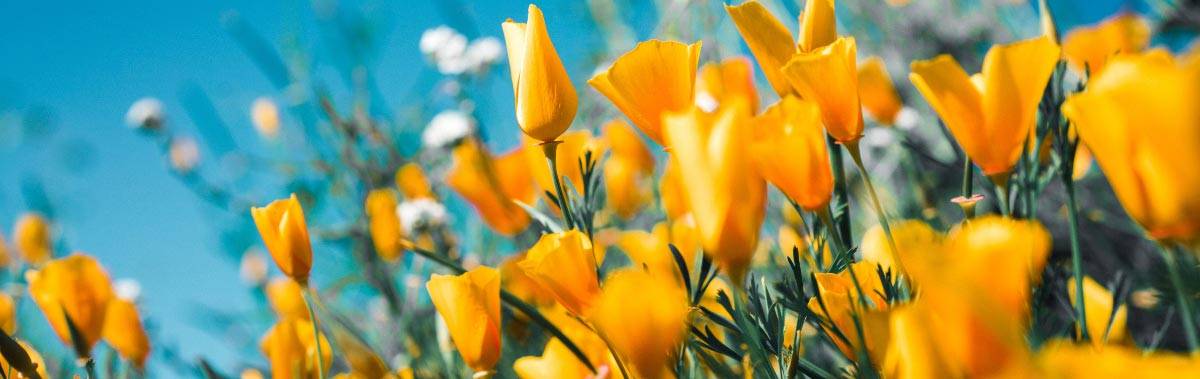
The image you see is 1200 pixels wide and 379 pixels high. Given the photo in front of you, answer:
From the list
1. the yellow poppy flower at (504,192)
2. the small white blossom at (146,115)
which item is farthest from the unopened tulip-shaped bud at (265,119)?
the yellow poppy flower at (504,192)

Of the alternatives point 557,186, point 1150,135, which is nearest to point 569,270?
point 557,186

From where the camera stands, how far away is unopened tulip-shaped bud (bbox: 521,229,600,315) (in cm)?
47

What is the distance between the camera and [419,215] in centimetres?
130

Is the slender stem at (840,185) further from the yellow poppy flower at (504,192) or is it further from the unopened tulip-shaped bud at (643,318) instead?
the yellow poppy flower at (504,192)

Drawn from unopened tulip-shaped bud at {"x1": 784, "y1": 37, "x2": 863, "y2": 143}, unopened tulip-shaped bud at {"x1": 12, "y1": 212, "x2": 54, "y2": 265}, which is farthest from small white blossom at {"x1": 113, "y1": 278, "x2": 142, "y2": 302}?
unopened tulip-shaped bud at {"x1": 784, "y1": 37, "x2": 863, "y2": 143}

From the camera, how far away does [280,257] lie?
2.03 ft

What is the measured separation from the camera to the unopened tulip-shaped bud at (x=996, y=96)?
1.52ft

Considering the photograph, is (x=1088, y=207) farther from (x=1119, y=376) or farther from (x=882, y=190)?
(x=1119, y=376)

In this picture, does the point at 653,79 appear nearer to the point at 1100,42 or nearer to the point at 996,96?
the point at 996,96

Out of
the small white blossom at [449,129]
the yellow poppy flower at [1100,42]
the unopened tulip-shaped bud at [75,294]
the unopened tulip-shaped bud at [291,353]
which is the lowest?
the unopened tulip-shaped bud at [291,353]

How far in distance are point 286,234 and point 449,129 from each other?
0.84 m

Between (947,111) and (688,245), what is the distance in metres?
0.25

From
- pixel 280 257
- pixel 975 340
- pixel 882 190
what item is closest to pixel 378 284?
pixel 280 257

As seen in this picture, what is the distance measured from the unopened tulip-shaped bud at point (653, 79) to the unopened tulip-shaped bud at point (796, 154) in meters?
0.06
